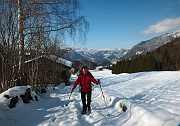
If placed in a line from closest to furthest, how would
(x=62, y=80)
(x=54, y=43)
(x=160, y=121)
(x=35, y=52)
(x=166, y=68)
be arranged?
(x=160, y=121) < (x=35, y=52) < (x=54, y=43) < (x=62, y=80) < (x=166, y=68)

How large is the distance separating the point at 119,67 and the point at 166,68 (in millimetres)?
17700

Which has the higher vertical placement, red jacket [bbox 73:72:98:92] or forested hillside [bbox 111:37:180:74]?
forested hillside [bbox 111:37:180:74]

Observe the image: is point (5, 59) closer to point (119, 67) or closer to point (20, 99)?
point (20, 99)

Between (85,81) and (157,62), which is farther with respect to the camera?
(157,62)

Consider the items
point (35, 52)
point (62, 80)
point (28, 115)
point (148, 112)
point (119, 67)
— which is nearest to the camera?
point (148, 112)

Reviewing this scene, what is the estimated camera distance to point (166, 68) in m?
54.2

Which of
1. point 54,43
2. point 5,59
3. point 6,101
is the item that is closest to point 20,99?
point 6,101

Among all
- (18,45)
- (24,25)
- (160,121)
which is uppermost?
(24,25)

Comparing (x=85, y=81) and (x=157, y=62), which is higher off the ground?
(x=157, y=62)

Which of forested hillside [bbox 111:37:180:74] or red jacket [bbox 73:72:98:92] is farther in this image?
forested hillside [bbox 111:37:180:74]

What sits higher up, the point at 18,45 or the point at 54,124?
the point at 18,45

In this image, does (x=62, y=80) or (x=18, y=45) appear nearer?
(x=18, y=45)

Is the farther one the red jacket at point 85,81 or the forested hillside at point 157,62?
the forested hillside at point 157,62

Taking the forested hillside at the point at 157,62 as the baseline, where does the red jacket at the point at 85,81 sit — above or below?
below
